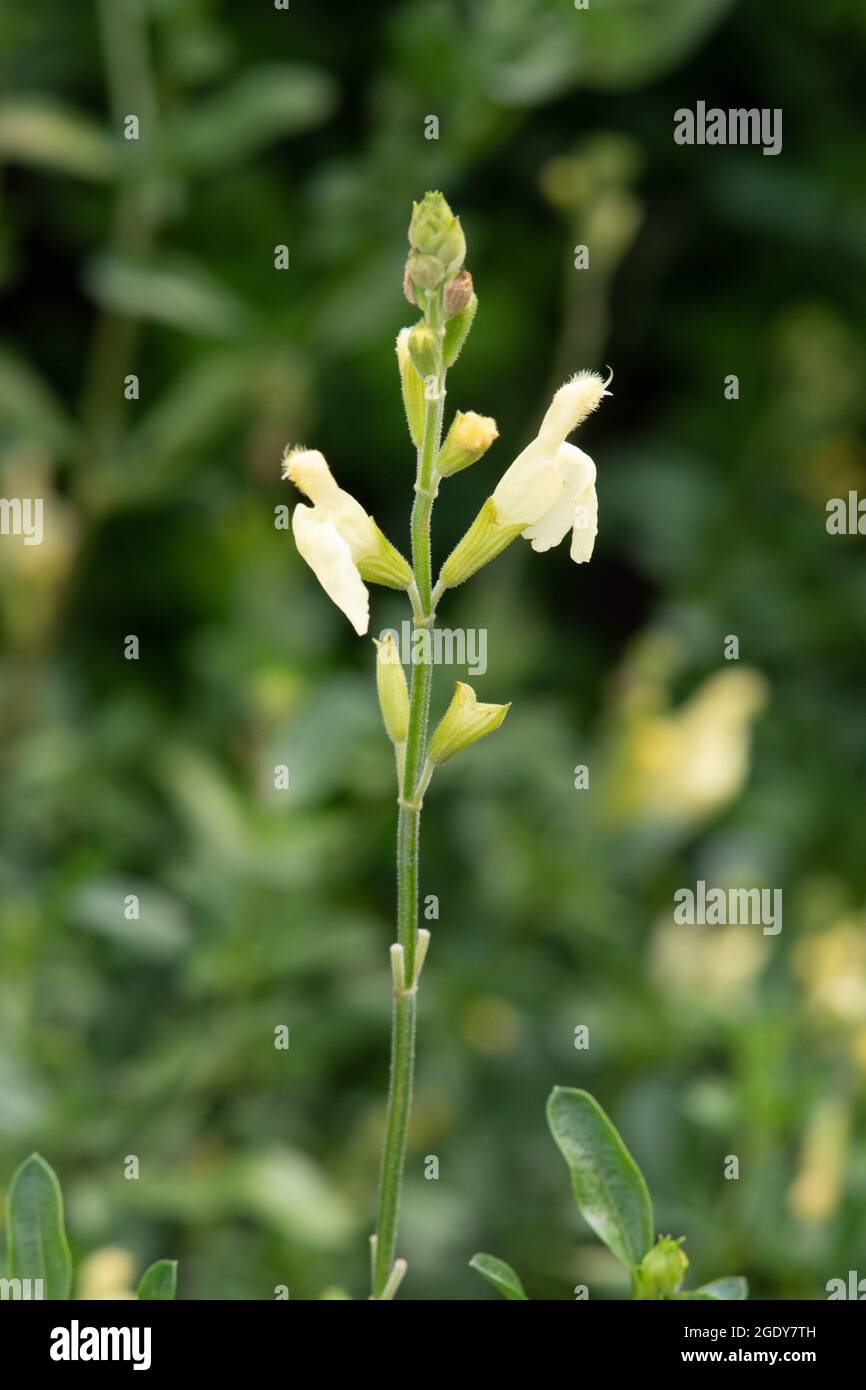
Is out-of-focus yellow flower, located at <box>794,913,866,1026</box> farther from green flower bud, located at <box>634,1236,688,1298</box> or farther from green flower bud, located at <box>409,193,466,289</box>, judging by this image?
green flower bud, located at <box>409,193,466,289</box>

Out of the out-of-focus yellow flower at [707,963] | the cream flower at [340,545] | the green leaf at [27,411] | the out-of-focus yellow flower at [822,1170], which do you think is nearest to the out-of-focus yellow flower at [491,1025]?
the out-of-focus yellow flower at [707,963]

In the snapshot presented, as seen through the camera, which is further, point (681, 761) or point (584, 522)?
point (681, 761)

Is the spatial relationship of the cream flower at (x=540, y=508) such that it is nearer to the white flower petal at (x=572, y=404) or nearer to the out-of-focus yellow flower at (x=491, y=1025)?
the white flower petal at (x=572, y=404)

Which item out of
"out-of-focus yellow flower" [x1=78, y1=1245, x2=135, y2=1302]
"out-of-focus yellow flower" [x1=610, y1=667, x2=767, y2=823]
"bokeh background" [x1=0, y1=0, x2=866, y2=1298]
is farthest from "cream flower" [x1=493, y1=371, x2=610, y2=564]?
"out-of-focus yellow flower" [x1=610, y1=667, x2=767, y2=823]

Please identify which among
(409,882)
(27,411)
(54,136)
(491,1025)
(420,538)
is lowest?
(491,1025)

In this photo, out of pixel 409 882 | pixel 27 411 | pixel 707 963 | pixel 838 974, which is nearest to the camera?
pixel 409 882

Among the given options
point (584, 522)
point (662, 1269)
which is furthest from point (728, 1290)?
point (584, 522)

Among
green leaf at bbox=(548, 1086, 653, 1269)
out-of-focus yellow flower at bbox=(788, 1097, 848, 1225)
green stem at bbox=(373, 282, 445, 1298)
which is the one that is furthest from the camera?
out-of-focus yellow flower at bbox=(788, 1097, 848, 1225)

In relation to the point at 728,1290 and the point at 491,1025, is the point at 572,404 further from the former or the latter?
the point at 491,1025
